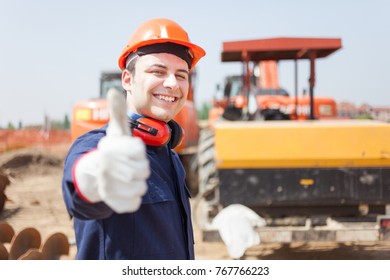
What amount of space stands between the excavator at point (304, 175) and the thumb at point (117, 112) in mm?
2455

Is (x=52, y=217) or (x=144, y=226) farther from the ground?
(x=144, y=226)

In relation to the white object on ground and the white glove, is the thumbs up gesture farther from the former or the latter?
the white object on ground

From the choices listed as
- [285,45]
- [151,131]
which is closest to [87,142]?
[151,131]

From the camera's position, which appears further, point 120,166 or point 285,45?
point 285,45

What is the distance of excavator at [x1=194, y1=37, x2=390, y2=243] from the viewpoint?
337 centimetres

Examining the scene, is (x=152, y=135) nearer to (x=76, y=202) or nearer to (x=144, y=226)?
(x=144, y=226)

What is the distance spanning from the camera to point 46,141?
11664mm

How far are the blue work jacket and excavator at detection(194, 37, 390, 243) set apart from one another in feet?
6.36

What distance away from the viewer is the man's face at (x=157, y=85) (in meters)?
1.46

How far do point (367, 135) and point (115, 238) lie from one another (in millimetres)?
2527

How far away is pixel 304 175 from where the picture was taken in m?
3.47

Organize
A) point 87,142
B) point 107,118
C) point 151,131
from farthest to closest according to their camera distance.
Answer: point 107,118 < point 151,131 < point 87,142

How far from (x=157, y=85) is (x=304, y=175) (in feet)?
7.40

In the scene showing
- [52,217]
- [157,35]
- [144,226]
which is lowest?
[52,217]
